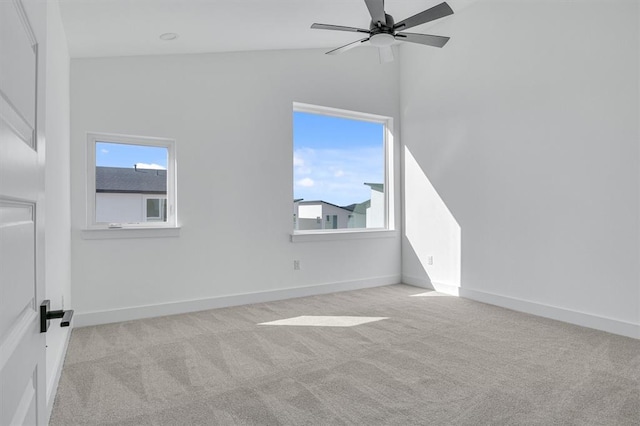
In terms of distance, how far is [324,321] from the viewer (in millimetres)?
3777

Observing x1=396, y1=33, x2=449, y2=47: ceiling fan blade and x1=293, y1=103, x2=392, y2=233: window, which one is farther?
x1=293, y1=103, x2=392, y2=233: window

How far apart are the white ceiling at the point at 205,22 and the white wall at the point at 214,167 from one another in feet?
0.74

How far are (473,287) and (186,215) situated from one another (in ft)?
10.7

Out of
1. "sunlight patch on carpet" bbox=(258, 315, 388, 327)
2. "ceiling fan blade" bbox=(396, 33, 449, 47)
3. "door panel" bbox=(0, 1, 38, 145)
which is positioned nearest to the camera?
"door panel" bbox=(0, 1, 38, 145)

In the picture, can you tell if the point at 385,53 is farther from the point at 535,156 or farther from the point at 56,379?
the point at 56,379

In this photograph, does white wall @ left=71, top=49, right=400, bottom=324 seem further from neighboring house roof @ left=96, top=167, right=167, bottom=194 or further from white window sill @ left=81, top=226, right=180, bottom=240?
neighboring house roof @ left=96, top=167, right=167, bottom=194

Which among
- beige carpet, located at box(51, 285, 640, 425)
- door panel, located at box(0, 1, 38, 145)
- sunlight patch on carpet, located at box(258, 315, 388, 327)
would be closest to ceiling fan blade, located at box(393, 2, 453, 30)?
beige carpet, located at box(51, 285, 640, 425)

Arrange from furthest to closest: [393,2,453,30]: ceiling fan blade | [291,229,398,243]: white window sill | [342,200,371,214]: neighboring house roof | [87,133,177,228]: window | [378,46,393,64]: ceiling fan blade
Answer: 1. [342,200,371,214]: neighboring house roof
2. [291,229,398,243]: white window sill
3. [87,133,177,228]: window
4. [378,46,393,64]: ceiling fan blade
5. [393,2,453,30]: ceiling fan blade

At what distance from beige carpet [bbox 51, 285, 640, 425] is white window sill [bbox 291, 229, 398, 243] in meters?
1.23

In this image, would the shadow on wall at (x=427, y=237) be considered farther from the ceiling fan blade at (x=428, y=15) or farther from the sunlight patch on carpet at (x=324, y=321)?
the ceiling fan blade at (x=428, y=15)

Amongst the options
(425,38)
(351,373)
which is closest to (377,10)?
(425,38)

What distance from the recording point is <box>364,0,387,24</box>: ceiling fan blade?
2691mm

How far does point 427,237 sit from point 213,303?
2756 millimetres

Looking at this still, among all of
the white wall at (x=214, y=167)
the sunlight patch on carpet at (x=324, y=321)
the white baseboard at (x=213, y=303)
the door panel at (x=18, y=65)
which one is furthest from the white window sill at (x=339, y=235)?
the door panel at (x=18, y=65)
